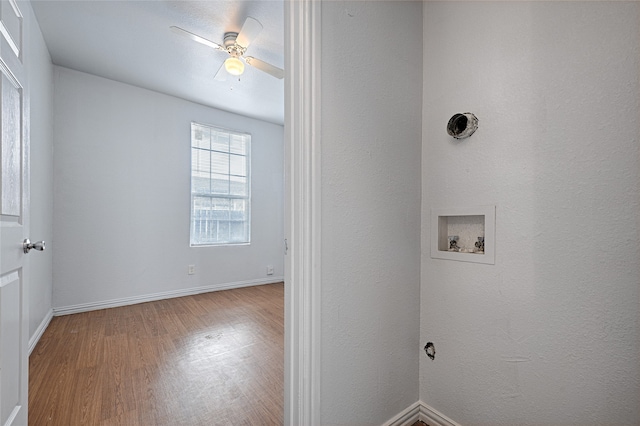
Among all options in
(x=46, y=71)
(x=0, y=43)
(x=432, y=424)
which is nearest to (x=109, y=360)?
(x=0, y=43)

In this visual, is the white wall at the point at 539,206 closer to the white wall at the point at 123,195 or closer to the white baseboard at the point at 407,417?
the white baseboard at the point at 407,417

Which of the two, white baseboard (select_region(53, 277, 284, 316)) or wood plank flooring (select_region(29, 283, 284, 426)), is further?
white baseboard (select_region(53, 277, 284, 316))

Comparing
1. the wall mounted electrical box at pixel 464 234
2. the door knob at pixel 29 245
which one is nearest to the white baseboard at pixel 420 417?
the wall mounted electrical box at pixel 464 234

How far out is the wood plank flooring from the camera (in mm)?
1526

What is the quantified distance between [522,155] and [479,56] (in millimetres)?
490

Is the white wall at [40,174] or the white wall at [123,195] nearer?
the white wall at [40,174]

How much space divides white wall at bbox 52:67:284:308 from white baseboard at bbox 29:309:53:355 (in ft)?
0.66

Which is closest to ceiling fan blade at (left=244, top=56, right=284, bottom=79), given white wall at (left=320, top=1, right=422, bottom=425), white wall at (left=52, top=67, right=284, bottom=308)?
white wall at (left=320, top=1, right=422, bottom=425)

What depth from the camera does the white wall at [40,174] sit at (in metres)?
2.28

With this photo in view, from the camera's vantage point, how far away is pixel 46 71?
8.83ft

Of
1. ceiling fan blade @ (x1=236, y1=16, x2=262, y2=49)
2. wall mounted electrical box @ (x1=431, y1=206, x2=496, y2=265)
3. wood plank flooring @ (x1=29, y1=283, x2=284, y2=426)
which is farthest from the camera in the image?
ceiling fan blade @ (x1=236, y1=16, x2=262, y2=49)

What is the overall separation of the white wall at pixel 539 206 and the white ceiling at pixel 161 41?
1.58 meters

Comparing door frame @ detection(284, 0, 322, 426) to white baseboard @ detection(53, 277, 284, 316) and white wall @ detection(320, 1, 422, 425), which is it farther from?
white baseboard @ detection(53, 277, 284, 316)

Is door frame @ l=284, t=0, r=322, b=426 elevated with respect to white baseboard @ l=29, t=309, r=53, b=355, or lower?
elevated
